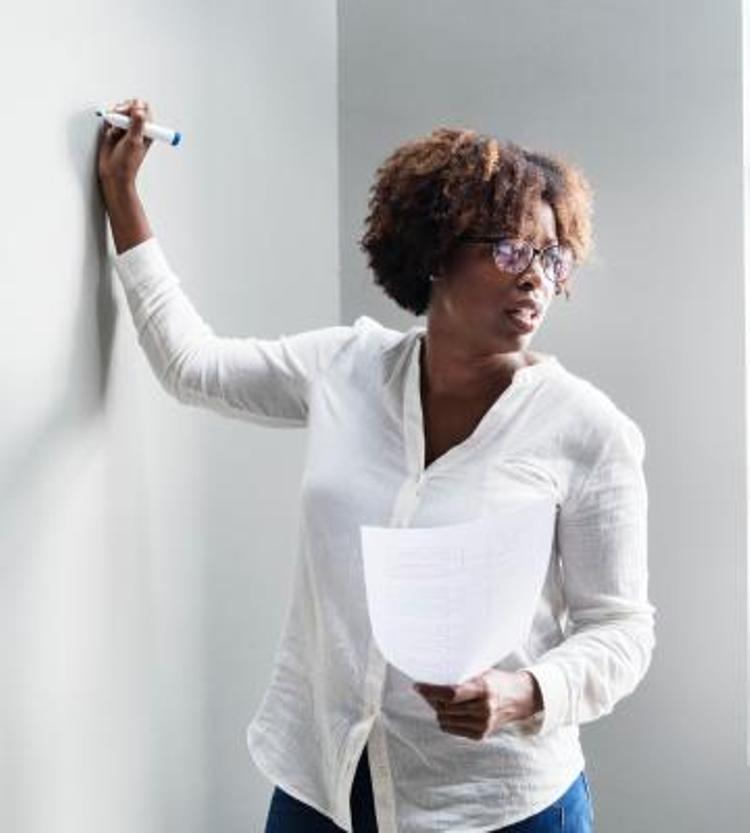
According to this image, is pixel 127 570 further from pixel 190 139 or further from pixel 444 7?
pixel 444 7

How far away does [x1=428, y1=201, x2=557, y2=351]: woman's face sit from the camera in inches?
48.2

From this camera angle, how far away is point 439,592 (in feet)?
3.35

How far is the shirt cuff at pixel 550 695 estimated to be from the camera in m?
1.12

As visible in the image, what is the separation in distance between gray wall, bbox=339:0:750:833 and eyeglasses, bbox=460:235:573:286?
2.59 feet

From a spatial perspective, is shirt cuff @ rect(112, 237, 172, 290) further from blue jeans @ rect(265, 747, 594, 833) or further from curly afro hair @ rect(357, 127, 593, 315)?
blue jeans @ rect(265, 747, 594, 833)

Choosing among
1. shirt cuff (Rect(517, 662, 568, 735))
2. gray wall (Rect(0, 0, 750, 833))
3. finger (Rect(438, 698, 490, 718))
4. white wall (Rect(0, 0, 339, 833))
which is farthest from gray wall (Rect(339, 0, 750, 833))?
finger (Rect(438, 698, 490, 718))

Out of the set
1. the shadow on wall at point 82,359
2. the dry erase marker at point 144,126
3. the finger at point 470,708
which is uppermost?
the dry erase marker at point 144,126

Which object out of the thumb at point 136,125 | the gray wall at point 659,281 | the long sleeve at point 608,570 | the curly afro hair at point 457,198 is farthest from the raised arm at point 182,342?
the gray wall at point 659,281

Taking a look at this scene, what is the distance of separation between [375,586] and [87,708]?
1.24 feet

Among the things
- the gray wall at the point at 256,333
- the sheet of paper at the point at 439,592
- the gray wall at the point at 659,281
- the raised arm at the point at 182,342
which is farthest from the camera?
the gray wall at the point at 659,281

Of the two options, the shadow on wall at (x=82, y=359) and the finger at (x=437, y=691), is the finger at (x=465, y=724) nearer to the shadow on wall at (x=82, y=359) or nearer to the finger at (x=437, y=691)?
the finger at (x=437, y=691)

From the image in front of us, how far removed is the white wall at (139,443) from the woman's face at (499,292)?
349mm

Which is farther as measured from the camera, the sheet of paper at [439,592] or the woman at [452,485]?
the woman at [452,485]

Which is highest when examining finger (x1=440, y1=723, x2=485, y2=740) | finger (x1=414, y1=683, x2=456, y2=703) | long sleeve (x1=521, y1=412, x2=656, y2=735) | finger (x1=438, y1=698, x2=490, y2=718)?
long sleeve (x1=521, y1=412, x2=656, y2=735)
